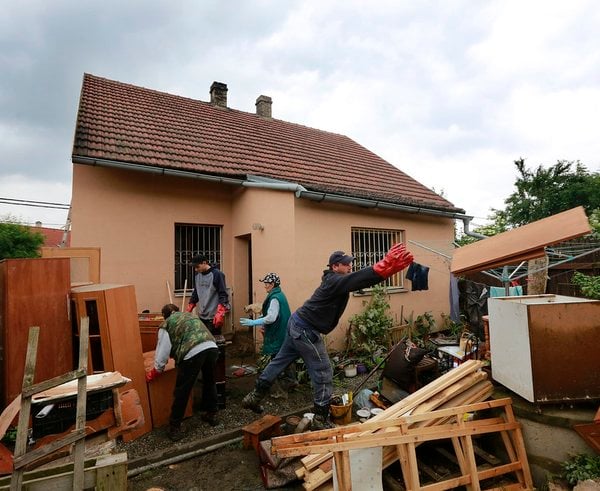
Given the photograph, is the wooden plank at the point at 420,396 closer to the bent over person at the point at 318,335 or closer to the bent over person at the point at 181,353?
the bent over person at the point at 318,335

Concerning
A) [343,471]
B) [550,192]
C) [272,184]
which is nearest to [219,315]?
[272,184]

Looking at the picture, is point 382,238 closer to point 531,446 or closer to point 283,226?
point 283,226

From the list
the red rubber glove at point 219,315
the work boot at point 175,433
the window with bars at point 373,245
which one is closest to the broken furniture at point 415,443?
the work boot at point 175,433

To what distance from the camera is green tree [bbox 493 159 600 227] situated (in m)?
18.2

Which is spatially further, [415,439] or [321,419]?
[321,419]

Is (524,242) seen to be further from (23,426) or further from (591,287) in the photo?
(591,287)

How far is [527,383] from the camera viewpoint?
2.71 m

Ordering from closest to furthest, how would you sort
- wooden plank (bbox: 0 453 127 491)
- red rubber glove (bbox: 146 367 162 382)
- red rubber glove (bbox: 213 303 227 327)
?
wooden plank (bbox: 0 453 127 491), red rubber glove (bbox: 146 367 162 382), red rubber glove (bbox: 213 303 227 327)

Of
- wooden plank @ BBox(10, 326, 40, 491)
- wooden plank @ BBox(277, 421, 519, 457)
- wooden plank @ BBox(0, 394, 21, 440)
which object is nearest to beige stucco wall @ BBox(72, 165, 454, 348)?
wooden plank @ BBox(277, 421, 519, 457)

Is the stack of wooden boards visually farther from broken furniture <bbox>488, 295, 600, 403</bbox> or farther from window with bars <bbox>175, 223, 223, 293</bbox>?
window with bars <bbox>175, 223, 223, 293</bbox>

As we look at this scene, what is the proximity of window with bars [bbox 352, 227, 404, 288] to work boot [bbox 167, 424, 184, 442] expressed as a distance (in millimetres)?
4570

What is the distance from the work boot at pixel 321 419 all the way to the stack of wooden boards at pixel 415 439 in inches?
24.9

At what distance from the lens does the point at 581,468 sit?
246cm

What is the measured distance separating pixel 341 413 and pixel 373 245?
13.9 ft
